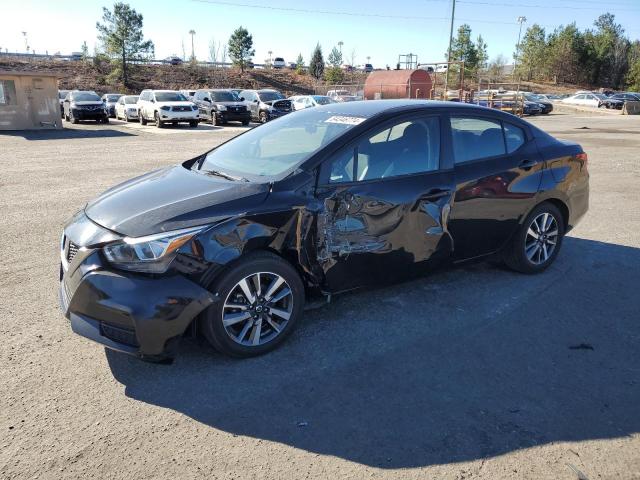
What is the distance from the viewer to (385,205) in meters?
3.94

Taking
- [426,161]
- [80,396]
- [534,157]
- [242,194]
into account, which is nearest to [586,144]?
[534,157]

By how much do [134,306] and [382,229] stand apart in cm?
185

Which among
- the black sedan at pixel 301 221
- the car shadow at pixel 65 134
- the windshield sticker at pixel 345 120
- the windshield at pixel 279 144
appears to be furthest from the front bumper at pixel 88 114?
the windshield sticker at pixel 345 120

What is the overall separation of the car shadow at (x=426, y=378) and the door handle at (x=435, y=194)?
2.99 ft

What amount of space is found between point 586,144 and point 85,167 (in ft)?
51.2

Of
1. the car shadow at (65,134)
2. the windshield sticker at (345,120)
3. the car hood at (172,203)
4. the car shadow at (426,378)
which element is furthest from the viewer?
the car shadow at (65,134)

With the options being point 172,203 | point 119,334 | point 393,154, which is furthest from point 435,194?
point 119,334

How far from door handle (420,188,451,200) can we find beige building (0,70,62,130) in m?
22.4

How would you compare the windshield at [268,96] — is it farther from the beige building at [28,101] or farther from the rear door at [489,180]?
the rear door at [489,180]

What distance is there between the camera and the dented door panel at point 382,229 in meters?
3.75

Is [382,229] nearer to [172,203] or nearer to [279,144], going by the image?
[279,144]

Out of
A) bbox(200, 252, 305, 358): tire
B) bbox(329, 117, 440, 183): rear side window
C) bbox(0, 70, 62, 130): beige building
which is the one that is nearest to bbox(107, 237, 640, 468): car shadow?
bbox(200, 252, 305, 358): tire

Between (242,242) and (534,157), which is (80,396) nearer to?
(242,242)

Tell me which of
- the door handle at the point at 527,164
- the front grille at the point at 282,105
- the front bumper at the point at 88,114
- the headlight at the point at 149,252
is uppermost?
the door handle at the point at 527,164
